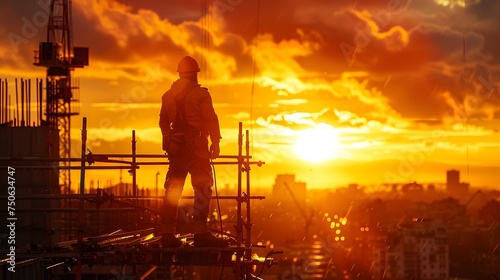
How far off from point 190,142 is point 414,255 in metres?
119

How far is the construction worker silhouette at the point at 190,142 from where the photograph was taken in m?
15.4

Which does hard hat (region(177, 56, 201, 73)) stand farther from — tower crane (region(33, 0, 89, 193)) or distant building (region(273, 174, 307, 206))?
distant building (region(273, 174, 307, 206))

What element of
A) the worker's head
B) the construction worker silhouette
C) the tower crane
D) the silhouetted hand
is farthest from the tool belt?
the tower crane

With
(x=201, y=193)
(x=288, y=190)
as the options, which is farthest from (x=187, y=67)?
(x=288, y=190)

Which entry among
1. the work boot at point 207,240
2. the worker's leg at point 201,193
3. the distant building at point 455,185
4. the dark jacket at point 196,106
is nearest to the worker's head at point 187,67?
the dark jacket at point 196,106

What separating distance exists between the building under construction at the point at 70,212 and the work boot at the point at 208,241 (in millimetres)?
133

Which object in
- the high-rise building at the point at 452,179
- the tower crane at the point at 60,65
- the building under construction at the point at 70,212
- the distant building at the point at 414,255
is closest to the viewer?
the building under construction at the point at 70,212

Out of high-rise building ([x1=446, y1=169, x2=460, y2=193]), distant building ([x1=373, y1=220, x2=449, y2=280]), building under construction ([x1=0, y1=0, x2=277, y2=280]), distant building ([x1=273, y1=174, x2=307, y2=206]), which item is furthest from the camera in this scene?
high-rise building ([x1=446, y1=169, x2=460, y2=193])

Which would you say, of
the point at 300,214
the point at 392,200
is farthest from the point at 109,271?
the point at 300,214

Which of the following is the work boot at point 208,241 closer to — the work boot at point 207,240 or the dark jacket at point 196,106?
the work boot at point 207,240

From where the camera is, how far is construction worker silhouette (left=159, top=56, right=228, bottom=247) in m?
15.4

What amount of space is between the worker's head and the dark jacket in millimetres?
104

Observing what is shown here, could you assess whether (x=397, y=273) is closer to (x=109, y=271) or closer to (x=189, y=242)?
(x=109, y=271)

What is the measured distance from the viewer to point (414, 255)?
13150cm
